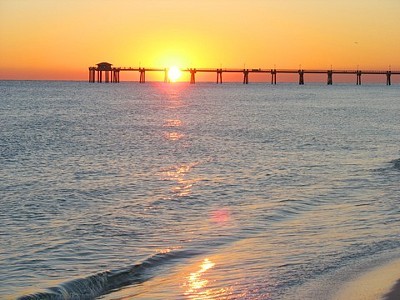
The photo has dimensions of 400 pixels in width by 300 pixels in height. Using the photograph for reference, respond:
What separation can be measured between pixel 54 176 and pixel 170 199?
6196 millimetres

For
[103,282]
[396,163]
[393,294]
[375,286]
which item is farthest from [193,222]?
[396,163]

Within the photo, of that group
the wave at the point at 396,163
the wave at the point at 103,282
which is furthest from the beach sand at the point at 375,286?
the wave at the point at 396,163

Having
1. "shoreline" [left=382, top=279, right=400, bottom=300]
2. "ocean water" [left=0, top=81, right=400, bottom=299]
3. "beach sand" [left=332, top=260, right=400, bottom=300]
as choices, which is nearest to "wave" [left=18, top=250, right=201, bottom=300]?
"ocean water" [left=0, top=81, right=400, bottom=299]

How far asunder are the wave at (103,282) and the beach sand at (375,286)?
10.7 ft

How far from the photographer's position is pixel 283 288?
10430 millimetres

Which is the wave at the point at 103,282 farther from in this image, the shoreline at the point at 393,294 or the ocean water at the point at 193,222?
the shoreline at the point at 393,294

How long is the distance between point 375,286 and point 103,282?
4085 mm

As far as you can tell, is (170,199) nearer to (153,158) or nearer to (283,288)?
(283,288)

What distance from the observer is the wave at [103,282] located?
10.6 metres

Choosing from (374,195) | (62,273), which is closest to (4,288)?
(62,273)

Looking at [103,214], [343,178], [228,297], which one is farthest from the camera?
[343,178]

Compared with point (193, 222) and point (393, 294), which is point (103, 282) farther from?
point (193, 222)

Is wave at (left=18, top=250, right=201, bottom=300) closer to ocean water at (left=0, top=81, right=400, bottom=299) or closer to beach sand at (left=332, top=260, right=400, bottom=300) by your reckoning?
ocean water at (left=0, top=81, right=400, bottom=299)

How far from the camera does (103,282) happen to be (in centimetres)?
1123
